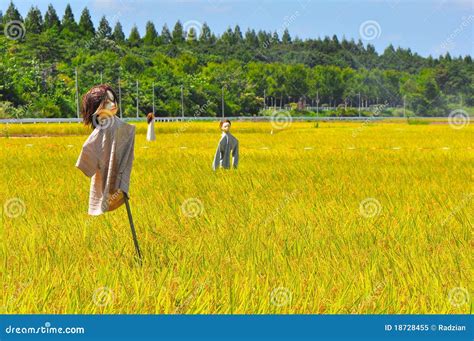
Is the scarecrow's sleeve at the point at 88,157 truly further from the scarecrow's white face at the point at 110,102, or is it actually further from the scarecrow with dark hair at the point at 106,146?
the scarecrow's white face at the point at 110,102

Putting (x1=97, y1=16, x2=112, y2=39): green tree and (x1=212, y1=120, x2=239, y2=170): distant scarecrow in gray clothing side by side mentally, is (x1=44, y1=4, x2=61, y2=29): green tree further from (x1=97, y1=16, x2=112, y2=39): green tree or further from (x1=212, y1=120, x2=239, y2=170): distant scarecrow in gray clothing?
(x1=212, y1=120, x2=239, y2=170): distant scarecrow in gray clothing

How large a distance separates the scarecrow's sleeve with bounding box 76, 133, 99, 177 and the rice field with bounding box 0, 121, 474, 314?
26.5 inches

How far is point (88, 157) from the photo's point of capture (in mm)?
4699

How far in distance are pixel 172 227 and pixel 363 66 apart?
191m

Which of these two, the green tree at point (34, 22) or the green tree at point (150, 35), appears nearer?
the green tree at point (34, 22)

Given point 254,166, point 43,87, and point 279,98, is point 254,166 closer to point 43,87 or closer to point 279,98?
point 43,87

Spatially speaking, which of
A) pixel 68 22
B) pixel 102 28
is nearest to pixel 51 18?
pixel 68 22

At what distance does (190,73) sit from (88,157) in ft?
290

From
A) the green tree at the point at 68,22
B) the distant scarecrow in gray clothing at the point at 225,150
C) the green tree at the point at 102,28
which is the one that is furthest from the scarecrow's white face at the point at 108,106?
the green tree at the point at 68,22

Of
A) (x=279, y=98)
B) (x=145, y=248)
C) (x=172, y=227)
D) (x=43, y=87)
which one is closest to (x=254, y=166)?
(x=172, y=227)

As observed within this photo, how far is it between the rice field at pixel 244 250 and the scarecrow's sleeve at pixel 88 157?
67cm

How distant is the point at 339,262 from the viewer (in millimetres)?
4898

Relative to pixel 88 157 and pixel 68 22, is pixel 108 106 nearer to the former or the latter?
pixel 88 157

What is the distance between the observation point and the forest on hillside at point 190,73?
177ft
